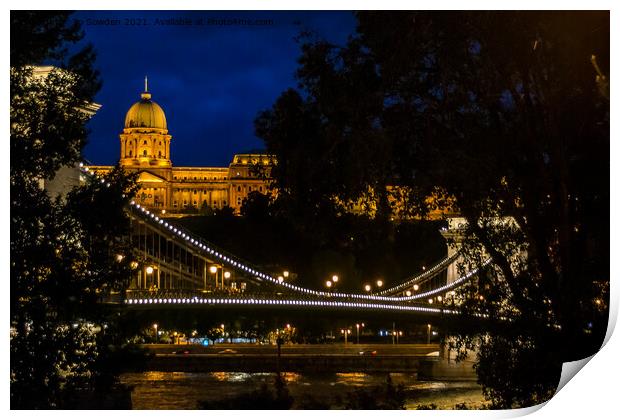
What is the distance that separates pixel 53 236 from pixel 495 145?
154 inches

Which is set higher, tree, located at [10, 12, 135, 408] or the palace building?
the palace building

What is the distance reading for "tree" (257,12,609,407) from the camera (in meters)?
10.4

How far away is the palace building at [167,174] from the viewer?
101500 mm

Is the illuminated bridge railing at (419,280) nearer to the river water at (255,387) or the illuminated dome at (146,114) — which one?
the river water at (255,387)

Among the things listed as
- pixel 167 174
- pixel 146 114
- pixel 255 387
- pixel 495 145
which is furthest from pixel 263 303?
pixel 146 114

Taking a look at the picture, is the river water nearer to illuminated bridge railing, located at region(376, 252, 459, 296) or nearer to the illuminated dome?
illuminated bridge railing, located at region(376, 252, 459, 296)

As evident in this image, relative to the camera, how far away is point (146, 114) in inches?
4434

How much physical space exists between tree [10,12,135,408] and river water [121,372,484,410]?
13660 millimetres

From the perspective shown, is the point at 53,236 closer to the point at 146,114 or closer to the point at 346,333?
the point at 346,333

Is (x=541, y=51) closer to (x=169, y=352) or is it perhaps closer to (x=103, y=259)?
(x=103, y=259)

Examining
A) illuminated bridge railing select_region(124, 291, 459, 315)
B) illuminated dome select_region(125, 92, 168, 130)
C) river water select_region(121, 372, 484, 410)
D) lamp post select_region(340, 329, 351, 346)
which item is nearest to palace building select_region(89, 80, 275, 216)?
illuminated dome select_region(125, 92, 168, 130)

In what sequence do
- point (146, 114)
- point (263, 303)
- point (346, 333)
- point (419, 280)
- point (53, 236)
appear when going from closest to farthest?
point (53, 236)
point (263, 303)
point (419, 280)
point (346, 333)
point (146, 114)
